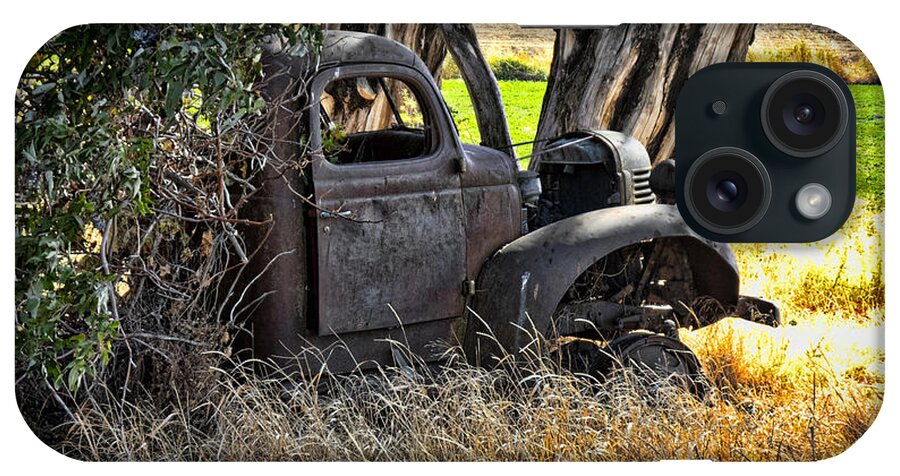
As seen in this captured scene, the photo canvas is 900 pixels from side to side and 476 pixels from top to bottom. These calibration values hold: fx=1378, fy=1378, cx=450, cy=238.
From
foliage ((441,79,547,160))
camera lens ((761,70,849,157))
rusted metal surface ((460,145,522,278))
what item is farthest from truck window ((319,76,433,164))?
camera lens ((761,70,849,157))

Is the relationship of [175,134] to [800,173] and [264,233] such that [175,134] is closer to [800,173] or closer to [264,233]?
[264,233]

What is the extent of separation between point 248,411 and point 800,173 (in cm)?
254

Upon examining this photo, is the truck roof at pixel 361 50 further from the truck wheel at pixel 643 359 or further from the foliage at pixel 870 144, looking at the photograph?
the foliage at pixel 870 144

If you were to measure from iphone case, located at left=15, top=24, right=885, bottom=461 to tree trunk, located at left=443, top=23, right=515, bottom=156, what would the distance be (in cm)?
7

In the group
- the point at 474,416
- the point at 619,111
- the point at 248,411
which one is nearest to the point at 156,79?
the point at 248,411

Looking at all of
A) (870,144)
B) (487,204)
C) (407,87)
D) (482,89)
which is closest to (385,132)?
(407,87)

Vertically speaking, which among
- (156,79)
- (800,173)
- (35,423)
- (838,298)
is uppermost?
(156,79)

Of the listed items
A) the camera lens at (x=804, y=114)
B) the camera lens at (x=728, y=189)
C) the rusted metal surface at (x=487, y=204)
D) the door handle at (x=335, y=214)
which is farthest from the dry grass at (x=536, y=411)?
the door handle at (x=335, y=214)

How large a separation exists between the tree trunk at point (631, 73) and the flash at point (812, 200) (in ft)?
2.16

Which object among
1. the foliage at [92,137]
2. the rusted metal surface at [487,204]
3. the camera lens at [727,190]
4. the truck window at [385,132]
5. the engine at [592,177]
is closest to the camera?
the foliage at [92,137]

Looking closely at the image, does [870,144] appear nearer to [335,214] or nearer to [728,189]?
[728,189]

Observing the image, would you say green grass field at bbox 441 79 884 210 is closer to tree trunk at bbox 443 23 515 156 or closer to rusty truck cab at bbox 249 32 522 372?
tree trunk at bbox 443 23 515 156

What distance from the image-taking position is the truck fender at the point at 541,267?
634 cm

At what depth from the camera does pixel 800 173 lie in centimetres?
568
